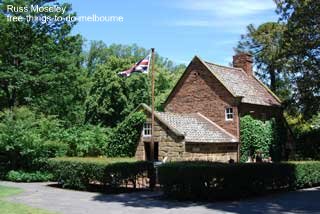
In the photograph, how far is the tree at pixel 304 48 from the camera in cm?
2727

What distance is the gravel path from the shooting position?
1461 cm

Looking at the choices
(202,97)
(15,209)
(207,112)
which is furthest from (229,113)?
(15,209)

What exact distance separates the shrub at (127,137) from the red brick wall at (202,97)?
6.83 metres

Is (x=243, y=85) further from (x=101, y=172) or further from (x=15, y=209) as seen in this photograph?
(x=15, y=209)

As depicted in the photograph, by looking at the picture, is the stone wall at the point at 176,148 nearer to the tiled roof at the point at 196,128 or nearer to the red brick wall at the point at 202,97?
the tiled roof at the point at 196,128

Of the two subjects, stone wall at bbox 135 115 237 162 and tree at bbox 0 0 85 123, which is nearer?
stone wall at bbox 135 115 237 162

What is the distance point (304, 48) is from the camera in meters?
28.5

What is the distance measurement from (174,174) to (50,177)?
37.0 feet

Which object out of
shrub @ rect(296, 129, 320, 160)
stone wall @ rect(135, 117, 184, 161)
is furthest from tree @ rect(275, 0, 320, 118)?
stone wall @ rect(135, 117, 184, 161)

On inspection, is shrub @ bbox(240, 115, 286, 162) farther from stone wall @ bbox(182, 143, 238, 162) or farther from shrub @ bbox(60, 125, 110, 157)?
shrub @ bbox(60, 125, 110, 157)

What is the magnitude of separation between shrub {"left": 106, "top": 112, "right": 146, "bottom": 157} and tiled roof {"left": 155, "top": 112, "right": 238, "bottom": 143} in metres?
1.70

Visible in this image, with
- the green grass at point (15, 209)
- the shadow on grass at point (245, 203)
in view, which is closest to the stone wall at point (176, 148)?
the shadow on grass at point (245, 203)

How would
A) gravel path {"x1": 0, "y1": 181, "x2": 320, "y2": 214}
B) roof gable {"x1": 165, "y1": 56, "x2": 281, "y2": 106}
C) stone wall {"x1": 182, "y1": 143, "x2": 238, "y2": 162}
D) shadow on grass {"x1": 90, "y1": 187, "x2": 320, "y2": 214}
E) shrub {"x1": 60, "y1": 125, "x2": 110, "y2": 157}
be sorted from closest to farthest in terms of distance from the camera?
1. gravel path {"x1": 0, "y1": 181, "x2": 320, "y2": 214}
2. shadow on grass {"x1": 90, "y1": 187, "x2": 320, "y2": 214}
3. stone wall {"x1": 182, "y1": 143, "x2": 238, "y2": 162}
4. shrub {"x1": 60, "y1": 125, "x2": 110, "y2": 157}
5. roof gable {"x1": 165, "y1": 56, "x2": 281, "y2": 106}


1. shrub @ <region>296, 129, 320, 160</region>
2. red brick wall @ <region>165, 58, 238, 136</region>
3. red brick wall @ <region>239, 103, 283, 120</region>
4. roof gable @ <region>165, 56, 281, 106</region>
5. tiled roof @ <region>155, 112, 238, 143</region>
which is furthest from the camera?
shrub @ <region>296, 129, 320, 160</region>
